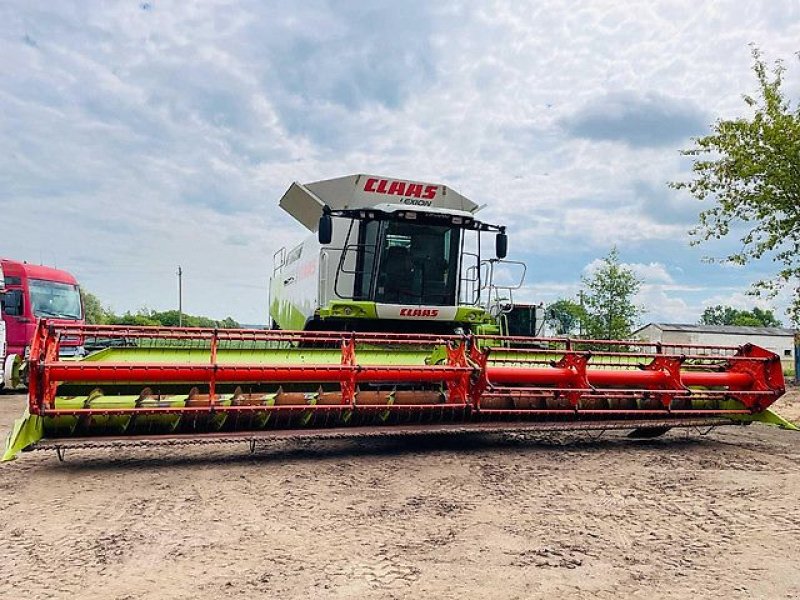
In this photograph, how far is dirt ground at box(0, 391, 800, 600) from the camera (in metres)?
2.77

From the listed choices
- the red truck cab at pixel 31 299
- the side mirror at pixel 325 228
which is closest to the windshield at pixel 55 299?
the red truck cab at pixel 31 299

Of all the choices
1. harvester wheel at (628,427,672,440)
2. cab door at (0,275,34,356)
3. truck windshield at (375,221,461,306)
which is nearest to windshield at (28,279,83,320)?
cab door at (0,275,34,356)

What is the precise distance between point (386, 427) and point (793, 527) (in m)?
3.05

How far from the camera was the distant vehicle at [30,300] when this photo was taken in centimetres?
1248

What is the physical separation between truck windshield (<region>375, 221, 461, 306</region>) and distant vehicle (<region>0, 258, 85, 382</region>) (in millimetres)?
7155

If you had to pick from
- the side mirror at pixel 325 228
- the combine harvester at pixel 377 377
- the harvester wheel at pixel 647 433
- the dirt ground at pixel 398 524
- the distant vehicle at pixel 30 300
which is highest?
the side mirror at pixel 325 228

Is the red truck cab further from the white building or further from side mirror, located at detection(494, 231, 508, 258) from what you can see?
the white building

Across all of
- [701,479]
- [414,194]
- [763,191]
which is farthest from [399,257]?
[763,191]

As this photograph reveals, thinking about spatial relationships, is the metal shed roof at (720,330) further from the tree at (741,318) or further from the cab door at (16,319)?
the cab door at (16,319)

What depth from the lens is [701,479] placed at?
4738 millimetres

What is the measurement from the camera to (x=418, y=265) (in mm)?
7984

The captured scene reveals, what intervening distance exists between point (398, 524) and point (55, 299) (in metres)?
13.0

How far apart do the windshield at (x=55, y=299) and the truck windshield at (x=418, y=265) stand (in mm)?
9245

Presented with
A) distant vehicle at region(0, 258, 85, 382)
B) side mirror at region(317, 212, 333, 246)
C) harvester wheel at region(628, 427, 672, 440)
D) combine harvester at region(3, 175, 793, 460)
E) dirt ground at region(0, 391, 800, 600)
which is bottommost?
dirt ground at region(0, 391, 800, 600)
